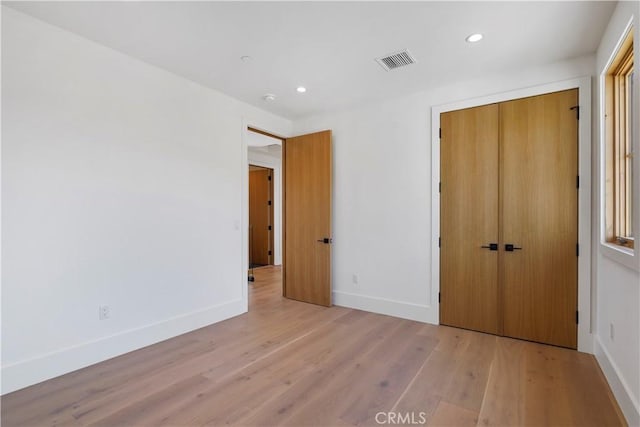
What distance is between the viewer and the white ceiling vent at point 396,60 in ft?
8.87

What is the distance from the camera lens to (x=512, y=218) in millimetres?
3014

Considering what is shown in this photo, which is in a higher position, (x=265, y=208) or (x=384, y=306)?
(x=265, y=208)

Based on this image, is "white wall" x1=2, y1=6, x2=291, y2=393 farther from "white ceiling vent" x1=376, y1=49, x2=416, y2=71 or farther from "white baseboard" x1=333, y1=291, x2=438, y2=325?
"white ceiling vent" x1=376, y1=49, x2=416, y2=71

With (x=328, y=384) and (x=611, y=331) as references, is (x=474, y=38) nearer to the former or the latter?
(x=611, y=331)

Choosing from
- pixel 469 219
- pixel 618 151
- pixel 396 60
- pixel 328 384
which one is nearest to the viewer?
pixel 328 384

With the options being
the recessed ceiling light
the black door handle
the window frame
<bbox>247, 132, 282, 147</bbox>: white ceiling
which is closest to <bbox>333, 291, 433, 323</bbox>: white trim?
the black door handle

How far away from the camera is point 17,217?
2.15 m

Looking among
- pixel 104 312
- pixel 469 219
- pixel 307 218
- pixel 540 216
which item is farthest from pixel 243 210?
pixel 540 216

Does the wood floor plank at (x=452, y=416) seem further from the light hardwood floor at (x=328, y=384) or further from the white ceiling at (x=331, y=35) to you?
the white ceiling at (x=331, y=35)

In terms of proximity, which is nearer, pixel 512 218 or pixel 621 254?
pixel 621 254

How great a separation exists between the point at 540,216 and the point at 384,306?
1.90 metres

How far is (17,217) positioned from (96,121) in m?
0.92

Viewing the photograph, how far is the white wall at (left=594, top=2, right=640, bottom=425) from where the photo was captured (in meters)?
1.74

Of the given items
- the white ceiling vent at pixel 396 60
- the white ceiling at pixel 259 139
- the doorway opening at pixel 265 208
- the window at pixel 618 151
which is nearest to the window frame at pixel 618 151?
the window at pixel 618 151
